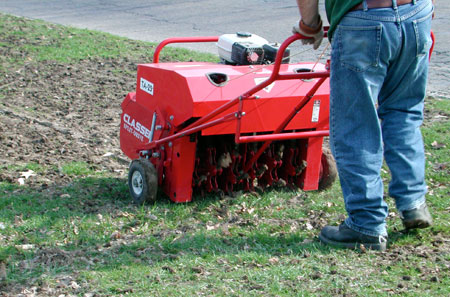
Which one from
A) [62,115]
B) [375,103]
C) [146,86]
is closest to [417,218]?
[375,103]

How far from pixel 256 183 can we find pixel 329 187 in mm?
559

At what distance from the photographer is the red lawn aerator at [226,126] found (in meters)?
4.23

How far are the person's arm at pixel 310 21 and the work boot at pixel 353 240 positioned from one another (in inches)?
42.8

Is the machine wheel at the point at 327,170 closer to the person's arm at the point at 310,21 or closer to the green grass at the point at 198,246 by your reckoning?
the green grass at the point at 198,246

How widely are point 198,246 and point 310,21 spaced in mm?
1448

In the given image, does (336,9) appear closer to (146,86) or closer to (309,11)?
(309,11)

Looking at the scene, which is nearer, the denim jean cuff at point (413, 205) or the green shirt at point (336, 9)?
the green shirt at point (336, 9)

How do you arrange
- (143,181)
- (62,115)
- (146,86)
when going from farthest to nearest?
(62,115)
(146,86)
(143,181)

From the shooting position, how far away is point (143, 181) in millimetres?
4453

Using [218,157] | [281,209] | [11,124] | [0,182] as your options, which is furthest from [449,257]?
[11,124]

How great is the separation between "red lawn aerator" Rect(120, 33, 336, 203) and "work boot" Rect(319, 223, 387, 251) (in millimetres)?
719

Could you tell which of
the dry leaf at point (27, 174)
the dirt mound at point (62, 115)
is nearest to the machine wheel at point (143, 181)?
the dirt mound at point (62, 115)

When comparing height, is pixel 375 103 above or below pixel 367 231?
above

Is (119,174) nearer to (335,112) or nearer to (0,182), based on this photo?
(0,182)
